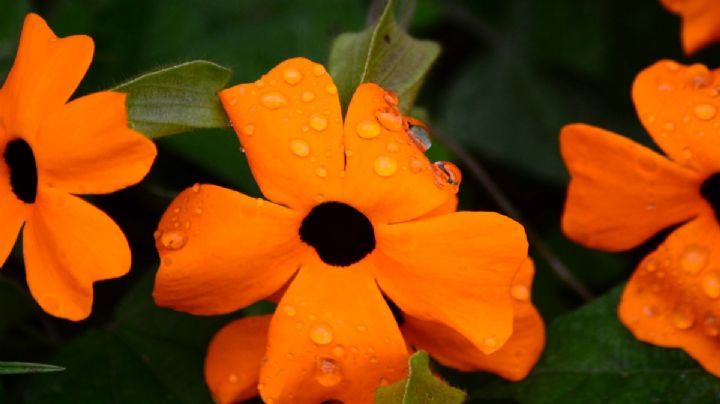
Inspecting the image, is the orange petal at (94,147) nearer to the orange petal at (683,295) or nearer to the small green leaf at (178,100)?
the small green leaf at (178,100)

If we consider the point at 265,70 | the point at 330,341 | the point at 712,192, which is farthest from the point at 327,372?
the point at 265,70

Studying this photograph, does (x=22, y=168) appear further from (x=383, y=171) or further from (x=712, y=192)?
(x=712, y=192)

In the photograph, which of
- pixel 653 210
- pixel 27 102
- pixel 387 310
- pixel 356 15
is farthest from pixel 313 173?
pixel 356 15

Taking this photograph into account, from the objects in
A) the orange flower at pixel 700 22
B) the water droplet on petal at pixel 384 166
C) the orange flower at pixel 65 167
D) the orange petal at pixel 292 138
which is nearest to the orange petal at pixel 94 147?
the orange flower at pixel 65 167

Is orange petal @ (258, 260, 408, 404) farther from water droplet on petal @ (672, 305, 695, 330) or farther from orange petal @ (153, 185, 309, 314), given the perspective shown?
water droplet on petal @ (672, 305, 695, 330)

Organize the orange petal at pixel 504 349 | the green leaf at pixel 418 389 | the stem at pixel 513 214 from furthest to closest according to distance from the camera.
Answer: the stem at pixel 513 214 < the orange petal at pixel 504 349 < the green leaf at pixel 418 389

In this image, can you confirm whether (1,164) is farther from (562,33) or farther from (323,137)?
(562,33)
